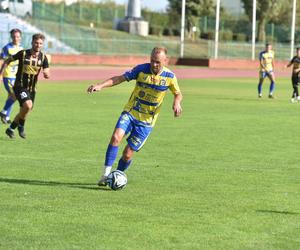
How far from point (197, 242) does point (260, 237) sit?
69 cm

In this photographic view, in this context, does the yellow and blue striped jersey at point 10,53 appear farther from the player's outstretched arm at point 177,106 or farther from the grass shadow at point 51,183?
the player's outstretched arm at point 177,106

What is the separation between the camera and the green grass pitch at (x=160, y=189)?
812 cm

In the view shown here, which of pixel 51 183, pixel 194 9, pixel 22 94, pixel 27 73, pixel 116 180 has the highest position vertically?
pixel 194 9

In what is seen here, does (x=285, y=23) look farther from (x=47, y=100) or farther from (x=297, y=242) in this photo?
(x=297, y=242)

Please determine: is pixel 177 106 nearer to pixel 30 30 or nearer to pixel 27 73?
pixel 27 73

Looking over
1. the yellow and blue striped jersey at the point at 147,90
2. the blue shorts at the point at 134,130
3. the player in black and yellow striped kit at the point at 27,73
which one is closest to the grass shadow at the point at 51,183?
the blue shorts at the point at 134,130

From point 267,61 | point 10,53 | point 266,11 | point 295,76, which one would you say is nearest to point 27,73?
point 10,53

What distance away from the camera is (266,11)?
101875mm

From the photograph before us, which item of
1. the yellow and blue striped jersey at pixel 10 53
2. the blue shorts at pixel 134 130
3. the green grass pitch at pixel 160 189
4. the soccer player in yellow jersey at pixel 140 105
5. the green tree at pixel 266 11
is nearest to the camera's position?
the green grass pitch at pixel 160 189

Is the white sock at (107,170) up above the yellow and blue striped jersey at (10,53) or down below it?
below

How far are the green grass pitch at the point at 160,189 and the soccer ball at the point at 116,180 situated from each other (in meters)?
0.12

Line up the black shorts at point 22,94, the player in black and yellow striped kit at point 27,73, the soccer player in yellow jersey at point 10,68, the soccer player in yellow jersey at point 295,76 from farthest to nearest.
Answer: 1. the soccer player in yellow jersey at point 295,76
2. the soccer player in yellow jersey at point 10,68
3. the black shorts at point 22,94
4. the player in black and yellow striped kit at point 27,73

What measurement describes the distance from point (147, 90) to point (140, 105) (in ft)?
0.73

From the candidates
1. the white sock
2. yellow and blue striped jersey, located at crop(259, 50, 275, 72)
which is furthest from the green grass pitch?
yellow and blue striped jersey, located at crop(259, 50, 275, 72)
